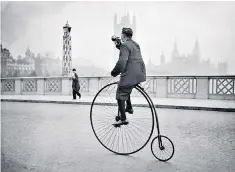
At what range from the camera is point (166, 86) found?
17312 millimetres

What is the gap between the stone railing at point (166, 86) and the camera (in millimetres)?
15805

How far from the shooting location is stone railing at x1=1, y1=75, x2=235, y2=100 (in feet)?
51.9

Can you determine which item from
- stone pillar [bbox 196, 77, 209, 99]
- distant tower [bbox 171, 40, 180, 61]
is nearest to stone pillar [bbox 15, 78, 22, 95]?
stone pillar [bbox 196, 77, 209, 99]

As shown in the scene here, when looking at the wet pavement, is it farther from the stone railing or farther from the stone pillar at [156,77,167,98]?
the stone pillar at [156,77,167,98]

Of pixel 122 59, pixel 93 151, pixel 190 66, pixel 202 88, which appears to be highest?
pixel 190 66

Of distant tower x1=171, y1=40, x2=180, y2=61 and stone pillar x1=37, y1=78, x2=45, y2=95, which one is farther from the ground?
distant tower x1=171, y1=40, x2=180, y2=61

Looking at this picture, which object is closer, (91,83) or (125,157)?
(125,157)

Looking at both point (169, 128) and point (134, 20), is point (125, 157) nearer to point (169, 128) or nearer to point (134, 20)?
point (169, 128)

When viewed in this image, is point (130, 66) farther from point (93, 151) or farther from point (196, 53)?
point (196, 53)

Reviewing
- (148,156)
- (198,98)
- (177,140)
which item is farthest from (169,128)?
(198,98)

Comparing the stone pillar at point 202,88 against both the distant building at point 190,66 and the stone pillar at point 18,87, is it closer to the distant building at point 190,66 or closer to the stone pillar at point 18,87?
the stone pillar at point 18,87

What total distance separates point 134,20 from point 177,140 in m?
196

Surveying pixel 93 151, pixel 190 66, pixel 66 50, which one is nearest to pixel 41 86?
pixel 66 50

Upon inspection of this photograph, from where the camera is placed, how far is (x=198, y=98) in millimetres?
16156
